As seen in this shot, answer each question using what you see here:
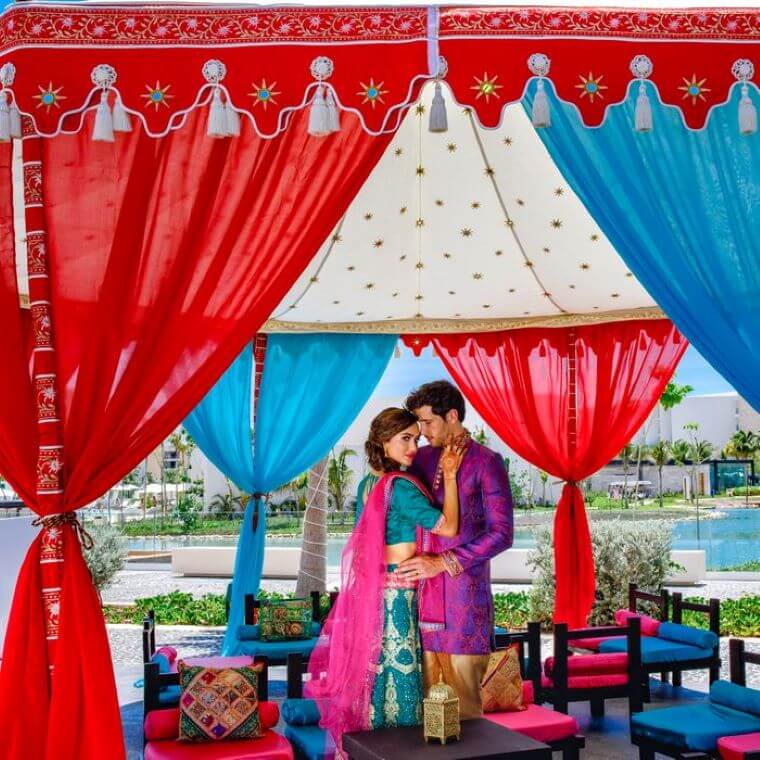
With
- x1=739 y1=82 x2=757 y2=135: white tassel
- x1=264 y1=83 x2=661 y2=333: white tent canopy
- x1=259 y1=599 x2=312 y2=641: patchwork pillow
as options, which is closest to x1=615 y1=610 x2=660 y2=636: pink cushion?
x1=259 y1=599 x2=312 y2=641: patchwork pillow

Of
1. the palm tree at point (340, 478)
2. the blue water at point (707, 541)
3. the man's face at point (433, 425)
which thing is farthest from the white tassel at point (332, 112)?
the palm tree at point (340, 478)

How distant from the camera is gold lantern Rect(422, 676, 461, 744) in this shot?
3.58 m

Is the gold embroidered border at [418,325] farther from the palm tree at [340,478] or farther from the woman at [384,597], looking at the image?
the palm tree at [340,478]

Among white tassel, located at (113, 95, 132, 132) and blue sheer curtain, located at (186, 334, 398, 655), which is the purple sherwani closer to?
white tassel, located at (113, 95, 132, 132)

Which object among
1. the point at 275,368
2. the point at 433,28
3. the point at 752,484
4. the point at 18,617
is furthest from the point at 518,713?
A: the point at 752,484

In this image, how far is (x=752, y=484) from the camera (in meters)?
40.5

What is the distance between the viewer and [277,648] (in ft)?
23.0

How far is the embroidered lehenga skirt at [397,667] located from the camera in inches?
154

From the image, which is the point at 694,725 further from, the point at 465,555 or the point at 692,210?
the point at 692,210

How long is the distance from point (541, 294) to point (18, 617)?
5085 millimetres

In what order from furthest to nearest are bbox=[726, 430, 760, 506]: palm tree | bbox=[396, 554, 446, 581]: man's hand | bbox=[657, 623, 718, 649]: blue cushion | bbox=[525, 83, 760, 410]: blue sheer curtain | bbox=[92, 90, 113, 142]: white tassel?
bbox=[726, 430, 760, 506]: palm tree, bbox=[657, 623, 718, 649]: blue cushion, bbox=[396, 554, 446, 581]: man's hand, bbox=[525, 83, 760, 410]: blue sheer curtain, bbox=[92, 90, 113, 142]: white tassel

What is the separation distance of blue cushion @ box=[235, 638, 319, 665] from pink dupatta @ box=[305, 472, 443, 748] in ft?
9.30

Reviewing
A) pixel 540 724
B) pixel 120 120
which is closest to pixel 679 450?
pixel 540 724

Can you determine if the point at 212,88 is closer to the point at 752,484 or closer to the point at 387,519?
the point at 387,519
